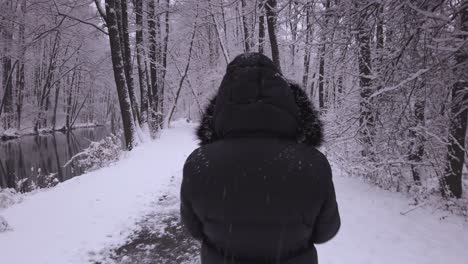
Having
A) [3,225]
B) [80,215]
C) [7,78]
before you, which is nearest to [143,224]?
[80,215]

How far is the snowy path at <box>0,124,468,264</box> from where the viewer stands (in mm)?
4309

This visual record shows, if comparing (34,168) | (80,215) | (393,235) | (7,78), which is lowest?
(34,168)

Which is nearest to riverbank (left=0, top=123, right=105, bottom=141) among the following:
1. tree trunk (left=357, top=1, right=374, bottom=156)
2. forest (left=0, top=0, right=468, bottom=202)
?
forest (left=0, top=0, right=468, bottom=202)

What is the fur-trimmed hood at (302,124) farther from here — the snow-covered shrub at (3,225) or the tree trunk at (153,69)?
the tree trunk at (153,69)

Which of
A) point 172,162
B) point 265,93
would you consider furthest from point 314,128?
point 172,162

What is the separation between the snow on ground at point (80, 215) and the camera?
14.4 feet

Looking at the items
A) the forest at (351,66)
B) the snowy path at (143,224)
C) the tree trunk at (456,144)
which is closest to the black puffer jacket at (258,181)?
the forest at (351,66)

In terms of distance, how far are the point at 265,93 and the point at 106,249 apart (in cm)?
394

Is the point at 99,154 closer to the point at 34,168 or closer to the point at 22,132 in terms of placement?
the point at 34,168

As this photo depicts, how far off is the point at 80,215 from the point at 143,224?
1.16 m

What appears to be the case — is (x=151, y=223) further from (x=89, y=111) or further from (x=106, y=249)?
(x=89, y=111)

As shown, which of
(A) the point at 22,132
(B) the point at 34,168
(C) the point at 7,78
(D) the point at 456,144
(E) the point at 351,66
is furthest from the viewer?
(A) the point at 22,132

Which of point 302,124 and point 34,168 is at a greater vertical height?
point 302,124

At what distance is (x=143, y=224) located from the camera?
18.3 ft
